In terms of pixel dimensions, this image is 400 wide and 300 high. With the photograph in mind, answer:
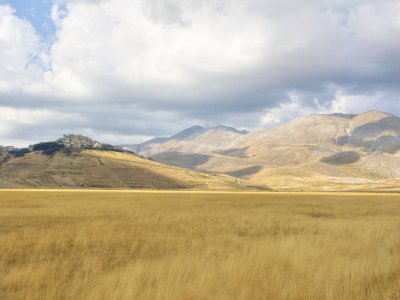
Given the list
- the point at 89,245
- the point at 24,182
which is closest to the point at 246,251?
the point at 89,245

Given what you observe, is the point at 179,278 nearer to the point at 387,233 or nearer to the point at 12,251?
the point at 12,251

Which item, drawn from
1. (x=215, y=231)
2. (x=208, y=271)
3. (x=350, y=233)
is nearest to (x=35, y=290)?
(x=208, y=271)

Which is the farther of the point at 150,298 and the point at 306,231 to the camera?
the point at 306,231

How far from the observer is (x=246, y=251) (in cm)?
1423

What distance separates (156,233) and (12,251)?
22.5ft

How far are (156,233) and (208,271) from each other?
9.91m

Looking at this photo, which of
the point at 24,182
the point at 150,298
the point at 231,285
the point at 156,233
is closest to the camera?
the point at 150,298

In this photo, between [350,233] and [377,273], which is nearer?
[377,273]

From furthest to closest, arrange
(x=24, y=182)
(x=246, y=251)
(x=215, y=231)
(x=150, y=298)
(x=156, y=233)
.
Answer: (x=24, y=182) → (x=215, y=231) → (x=156, y=233) → (x=246, y=251) → (x=150, y=298)

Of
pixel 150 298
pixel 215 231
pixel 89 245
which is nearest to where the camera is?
pixel 150 298

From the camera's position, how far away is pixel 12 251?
14.8 meters

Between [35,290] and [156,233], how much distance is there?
10.9 m

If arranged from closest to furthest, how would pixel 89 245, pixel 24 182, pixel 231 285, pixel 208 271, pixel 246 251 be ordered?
pixel 231 285, pixel 208 271, pixel 246 251, pixel 89 245, pixel 24 182

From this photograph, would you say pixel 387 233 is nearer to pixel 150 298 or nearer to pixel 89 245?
pixel 89 245
